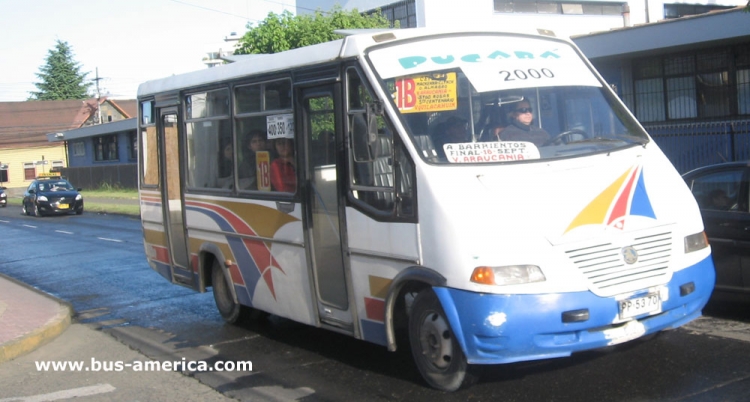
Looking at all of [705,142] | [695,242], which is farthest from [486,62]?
[705,142]

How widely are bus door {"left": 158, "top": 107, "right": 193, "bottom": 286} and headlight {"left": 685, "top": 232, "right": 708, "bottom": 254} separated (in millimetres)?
5775

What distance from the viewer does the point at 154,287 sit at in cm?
1307

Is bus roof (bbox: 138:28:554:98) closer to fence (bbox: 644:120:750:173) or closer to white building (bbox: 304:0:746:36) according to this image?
fence (bbox: 644:120:750:173)

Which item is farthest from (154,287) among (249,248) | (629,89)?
(629,89)

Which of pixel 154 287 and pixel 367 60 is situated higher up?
pixel 367 60

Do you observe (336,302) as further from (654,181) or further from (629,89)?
(629,89)

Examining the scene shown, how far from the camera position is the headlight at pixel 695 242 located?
634 cm

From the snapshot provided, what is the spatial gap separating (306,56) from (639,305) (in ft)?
11.5

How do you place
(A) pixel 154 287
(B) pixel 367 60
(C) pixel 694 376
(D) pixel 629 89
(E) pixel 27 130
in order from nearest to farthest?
(C) pixel 694 376
(B) pixel 367 60
(A) pixel 154 287
(D) pixel 629 89
(E) pixel 27 130

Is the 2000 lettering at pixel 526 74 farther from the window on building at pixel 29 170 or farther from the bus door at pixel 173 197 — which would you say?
the window on building at pixel 29 170

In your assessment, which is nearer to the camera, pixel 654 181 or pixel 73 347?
pixel 654 181

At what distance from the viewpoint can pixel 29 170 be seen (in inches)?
3142

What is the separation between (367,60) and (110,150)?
56179 mm

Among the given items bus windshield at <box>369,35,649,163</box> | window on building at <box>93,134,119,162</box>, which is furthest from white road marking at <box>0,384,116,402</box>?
window on building at <box>93,134,119,162</box>
